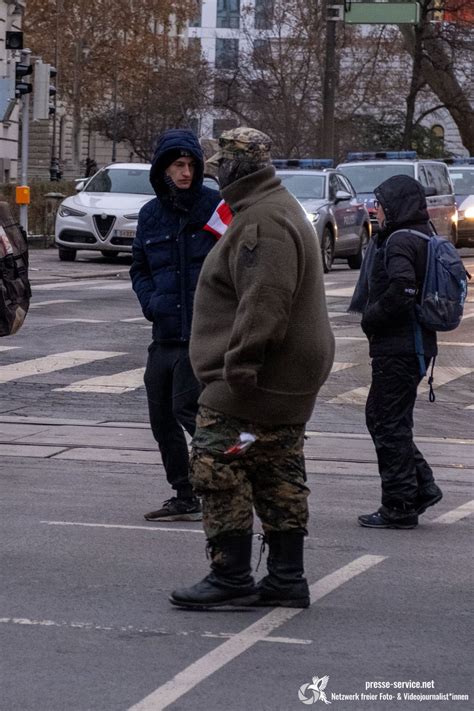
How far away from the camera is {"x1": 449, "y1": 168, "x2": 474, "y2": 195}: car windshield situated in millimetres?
36125

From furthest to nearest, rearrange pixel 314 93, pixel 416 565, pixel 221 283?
pixel 314 93 → pixel 416 565 → pixel 221 283

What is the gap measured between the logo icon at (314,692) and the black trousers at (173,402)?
7.57ft

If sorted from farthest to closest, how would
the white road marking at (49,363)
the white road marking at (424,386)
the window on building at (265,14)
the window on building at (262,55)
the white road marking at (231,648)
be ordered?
the window on building at (265,14) < the window on building at (262,55) < the white road marking at (49,363) < the white road marking at (424,386) < the white road marking at (231,648)

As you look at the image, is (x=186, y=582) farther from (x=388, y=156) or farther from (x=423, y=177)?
(x=388, y=156)

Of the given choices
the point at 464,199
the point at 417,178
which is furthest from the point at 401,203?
the point at 464,199

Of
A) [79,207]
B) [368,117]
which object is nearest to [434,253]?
[79,207]

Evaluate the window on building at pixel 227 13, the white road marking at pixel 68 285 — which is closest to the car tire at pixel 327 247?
the white road marking at pixel 68 285

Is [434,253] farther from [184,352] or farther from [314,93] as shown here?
[314,93]

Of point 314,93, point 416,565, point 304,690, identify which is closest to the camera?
point 304,690

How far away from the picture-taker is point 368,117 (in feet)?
179

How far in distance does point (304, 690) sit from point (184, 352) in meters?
2.72

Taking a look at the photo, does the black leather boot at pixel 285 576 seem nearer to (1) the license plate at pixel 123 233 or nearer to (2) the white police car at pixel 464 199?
(1) the license plate at pixel 123 233

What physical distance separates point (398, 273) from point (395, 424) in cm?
72

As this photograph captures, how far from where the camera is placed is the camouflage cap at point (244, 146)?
5.62 metres
